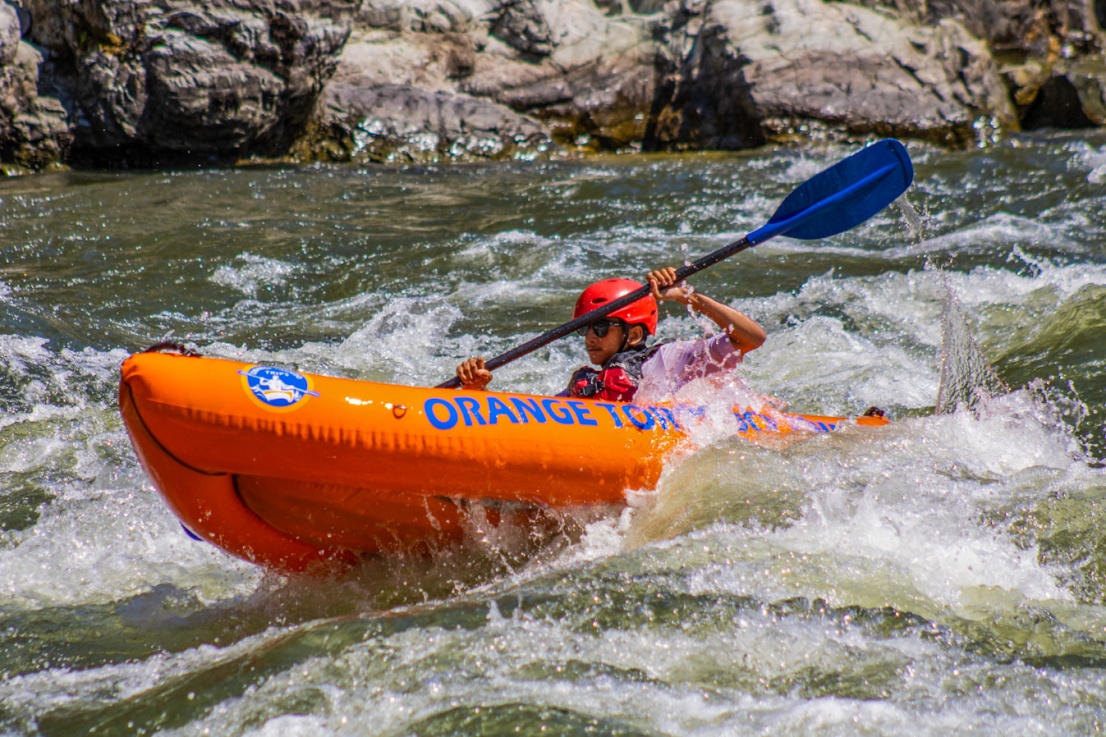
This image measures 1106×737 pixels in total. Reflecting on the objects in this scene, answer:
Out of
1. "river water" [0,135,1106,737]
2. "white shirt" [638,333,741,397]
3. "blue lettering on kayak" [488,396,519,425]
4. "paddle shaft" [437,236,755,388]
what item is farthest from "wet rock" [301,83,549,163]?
"blue lettering on kayak" [488,396,519,425]

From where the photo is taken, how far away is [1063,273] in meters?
6.27

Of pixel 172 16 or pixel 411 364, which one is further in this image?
pixel 172 16

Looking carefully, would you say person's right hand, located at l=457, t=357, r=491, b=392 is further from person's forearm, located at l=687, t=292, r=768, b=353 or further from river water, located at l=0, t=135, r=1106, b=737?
person's forearm, located at l=687, t=292, r=768, b=353

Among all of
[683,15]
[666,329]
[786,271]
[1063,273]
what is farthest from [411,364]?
[683,15]

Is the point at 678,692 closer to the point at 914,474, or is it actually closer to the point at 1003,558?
the point at 1003,558

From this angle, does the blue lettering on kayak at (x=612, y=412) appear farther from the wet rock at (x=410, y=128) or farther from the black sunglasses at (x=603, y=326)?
the wet rock at (x=410, y=128)

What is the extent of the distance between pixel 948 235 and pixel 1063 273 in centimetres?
136

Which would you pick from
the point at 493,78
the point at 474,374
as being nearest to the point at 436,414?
the point at 474,374

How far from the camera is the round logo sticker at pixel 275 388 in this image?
292cm

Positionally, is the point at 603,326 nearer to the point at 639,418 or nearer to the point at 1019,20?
the point at 639,418

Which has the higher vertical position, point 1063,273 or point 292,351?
point 1063,273

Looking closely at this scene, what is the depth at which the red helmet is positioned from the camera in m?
4.05

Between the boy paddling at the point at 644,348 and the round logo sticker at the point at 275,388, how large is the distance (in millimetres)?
799

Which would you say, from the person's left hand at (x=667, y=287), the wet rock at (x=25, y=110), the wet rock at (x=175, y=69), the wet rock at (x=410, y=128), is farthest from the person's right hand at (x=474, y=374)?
the wet rock at (x=25, y=110)
